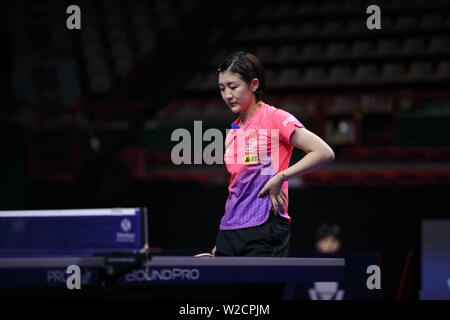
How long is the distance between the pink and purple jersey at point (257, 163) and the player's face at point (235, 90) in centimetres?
9

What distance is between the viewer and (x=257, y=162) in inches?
83.6

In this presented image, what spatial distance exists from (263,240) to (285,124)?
48 centimetres

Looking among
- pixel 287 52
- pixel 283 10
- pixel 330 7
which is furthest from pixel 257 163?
pixel 283 10

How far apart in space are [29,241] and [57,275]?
11.7 inches

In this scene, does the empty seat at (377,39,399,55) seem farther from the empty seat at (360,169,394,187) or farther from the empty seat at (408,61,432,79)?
the empty seat at (360,169,394,187)

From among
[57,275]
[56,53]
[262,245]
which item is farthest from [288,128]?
[56,53]

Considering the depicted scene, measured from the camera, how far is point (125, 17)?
40.6 ft

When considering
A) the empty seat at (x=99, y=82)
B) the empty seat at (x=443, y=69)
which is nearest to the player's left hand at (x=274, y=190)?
the empty seat at (x=443, y=69)

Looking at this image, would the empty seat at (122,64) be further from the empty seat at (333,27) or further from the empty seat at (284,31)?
the empty seat at (333,27)

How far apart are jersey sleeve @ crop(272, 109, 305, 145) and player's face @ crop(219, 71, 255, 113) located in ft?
0.46

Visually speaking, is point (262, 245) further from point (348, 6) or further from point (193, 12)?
point (348, 6)

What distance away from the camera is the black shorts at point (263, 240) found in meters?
2.04

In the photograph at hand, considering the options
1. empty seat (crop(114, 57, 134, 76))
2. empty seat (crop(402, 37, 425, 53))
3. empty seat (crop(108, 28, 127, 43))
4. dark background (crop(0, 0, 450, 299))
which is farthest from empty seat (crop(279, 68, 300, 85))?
empty seat (crop(108, 28, 127, 43))

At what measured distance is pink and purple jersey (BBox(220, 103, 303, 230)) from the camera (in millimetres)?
2092
